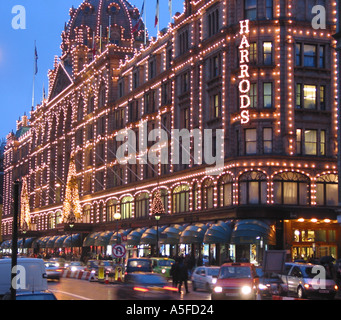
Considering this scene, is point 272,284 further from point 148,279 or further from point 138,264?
point 138,264

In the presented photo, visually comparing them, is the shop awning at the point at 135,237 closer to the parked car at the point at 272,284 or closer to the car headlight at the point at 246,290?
the parked car at the point at 272,284

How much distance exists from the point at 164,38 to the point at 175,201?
17.5 m

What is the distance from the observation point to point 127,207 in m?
85.4

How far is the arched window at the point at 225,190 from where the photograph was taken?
199 feet

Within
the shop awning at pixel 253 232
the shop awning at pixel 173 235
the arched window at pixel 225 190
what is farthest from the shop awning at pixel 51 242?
the shop awning at pixel 253 232

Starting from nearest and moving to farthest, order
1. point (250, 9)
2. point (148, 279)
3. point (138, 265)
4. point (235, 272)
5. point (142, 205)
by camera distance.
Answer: point (148, 279) < point (235, 272) < point (138, 265) < point (250, 9) < point (142, 205)

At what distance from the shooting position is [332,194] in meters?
60.9

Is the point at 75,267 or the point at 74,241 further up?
the point at 74,241

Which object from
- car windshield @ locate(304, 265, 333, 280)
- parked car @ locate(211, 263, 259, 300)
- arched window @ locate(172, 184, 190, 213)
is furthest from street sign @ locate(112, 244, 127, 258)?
arched window @ locate(172, 184, 190, 213)

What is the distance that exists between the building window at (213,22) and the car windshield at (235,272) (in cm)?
3441

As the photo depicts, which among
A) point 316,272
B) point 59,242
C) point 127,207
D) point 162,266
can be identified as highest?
point 127,207

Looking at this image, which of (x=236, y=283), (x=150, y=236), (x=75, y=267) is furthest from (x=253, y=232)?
(x=236, y=283)

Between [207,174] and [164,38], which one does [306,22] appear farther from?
[164,38]

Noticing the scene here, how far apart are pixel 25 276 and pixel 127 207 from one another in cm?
5703
